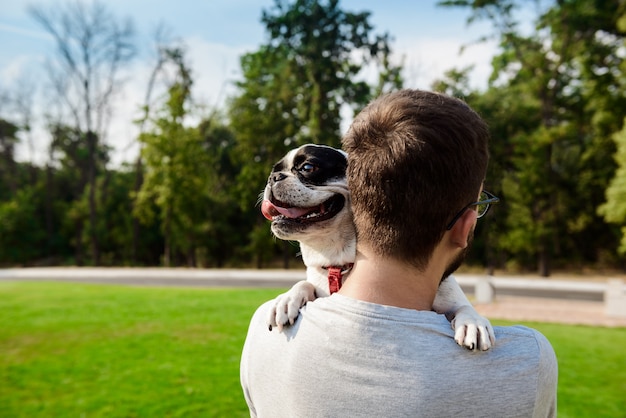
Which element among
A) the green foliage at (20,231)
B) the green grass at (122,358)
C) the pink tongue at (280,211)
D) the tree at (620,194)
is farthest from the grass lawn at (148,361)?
the green foliage at (20,231)

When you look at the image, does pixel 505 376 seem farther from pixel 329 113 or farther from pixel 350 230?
→ pixel 329 113

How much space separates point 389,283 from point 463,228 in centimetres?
24

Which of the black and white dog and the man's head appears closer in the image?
the man's head

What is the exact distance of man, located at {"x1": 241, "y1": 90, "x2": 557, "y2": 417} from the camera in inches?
44.6

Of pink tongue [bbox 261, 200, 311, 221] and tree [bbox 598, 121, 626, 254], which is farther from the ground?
tree [bbox 598, 121, 626, 254]

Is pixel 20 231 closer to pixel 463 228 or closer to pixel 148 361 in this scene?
pixel 148 361

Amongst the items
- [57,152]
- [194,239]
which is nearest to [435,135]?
[194,239]

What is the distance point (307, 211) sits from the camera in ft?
6.71

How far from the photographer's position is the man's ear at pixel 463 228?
1268 mm

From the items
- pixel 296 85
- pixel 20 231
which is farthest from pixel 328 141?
pixel 20 231

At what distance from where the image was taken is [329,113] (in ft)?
74.3

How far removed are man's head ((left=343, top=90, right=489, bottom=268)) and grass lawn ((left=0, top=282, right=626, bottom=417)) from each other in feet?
14.9

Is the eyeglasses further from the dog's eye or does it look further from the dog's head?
the dog's eye

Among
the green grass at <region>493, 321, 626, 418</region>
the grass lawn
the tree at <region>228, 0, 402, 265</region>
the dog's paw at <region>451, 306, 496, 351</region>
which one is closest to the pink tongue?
the dog's paw at <region>451, 306, 496, 351</region>
